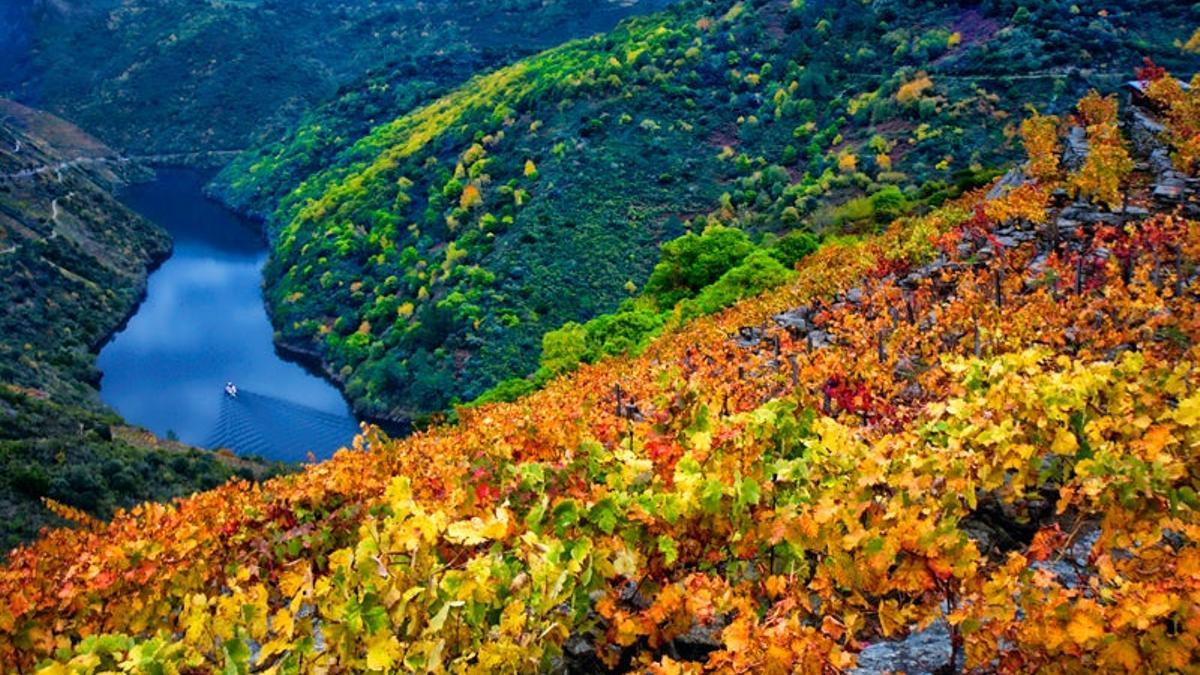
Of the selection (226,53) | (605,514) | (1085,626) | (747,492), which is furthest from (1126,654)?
(226,53)

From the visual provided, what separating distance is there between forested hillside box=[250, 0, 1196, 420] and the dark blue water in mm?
3822

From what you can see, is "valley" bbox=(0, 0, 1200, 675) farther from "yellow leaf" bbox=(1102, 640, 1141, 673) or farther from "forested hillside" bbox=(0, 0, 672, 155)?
"forested hillside" bbox=(0, 0, 672, 155)

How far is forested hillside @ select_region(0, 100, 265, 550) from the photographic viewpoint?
39.1 metres

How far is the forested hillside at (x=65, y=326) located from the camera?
128ft

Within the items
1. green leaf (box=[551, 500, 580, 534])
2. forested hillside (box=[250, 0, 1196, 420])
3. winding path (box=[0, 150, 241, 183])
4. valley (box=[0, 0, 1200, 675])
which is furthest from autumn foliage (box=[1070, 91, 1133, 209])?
winding path (box=[0, 150, 241, 183])

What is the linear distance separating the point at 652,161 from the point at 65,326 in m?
57.7

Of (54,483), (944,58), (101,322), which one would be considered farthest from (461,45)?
(54,483)

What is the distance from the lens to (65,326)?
3179 inches

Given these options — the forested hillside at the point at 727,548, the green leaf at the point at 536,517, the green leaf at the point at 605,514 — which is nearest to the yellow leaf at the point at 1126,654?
the forested hillside at the point at 727,548

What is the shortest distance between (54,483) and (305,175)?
89.4m

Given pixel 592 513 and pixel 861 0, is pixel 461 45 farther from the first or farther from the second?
pixel 592 513

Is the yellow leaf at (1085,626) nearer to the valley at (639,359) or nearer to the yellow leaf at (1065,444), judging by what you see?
the valley at (639,359)

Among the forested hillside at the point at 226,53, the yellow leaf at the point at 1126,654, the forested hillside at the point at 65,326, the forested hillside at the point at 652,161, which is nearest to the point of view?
the yellow leaf at the point at 1126,654

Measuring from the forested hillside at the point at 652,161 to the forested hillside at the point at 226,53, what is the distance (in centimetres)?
5274
